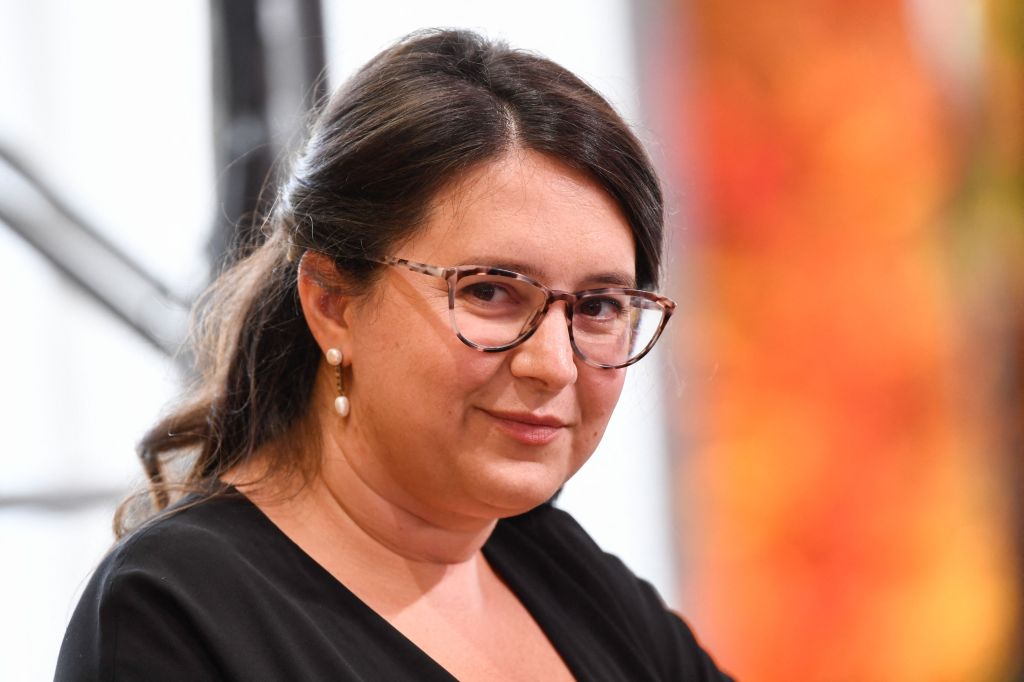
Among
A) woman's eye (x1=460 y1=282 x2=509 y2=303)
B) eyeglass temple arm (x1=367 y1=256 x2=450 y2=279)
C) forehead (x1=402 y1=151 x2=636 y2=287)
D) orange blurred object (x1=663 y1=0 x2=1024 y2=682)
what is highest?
forehead (x1=402 y1=151 x2=636 y2=287)

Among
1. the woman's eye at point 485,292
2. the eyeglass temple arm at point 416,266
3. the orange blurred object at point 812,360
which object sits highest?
the eyeglass temple arm at point 416,266

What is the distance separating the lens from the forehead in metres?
1.27

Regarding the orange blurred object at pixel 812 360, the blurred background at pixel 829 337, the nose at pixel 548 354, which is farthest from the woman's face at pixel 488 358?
the orange blurred object at pixel 812 360

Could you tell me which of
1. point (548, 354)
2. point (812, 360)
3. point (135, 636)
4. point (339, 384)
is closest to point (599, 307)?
point (548, 354)

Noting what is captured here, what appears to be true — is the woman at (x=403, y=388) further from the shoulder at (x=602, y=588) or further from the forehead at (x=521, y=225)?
the shoulder at (x=602, y=588)

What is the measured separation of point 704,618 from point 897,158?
1.35 m

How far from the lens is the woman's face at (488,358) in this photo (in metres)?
1.28

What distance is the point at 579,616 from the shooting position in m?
1.61

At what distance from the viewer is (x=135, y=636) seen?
3.75ft

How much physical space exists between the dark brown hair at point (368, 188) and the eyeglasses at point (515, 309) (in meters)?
0.09

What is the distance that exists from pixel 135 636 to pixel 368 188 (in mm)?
530

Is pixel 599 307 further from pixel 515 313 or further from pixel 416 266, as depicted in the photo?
pixel 416 266

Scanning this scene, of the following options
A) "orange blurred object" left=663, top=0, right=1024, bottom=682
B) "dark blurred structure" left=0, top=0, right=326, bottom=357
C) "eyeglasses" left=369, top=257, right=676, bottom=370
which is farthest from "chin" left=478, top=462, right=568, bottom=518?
"orange blurred object" left=663, top=0, right=1024, bottom=682

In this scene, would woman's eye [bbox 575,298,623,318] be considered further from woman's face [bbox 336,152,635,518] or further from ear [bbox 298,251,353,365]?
ear [bbox 298,251,353,365]
